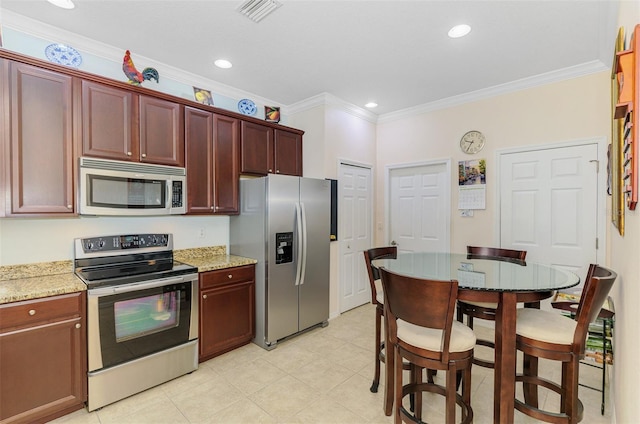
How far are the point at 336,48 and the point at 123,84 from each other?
1876 mm

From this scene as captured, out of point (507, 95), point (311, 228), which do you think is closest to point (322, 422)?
point (311, 228)

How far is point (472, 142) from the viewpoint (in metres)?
3.76

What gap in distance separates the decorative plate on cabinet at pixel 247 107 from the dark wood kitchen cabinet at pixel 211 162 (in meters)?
0.48

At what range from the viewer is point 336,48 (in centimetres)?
273

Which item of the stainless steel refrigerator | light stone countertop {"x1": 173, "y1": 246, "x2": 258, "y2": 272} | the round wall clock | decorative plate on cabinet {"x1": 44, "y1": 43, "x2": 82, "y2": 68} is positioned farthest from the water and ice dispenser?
the round wall clock

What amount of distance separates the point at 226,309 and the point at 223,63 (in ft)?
8.14

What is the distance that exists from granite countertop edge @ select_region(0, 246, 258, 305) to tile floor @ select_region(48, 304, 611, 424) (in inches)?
35.5

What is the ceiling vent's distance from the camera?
2.14 metres

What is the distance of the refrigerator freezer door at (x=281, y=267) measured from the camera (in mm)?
3080

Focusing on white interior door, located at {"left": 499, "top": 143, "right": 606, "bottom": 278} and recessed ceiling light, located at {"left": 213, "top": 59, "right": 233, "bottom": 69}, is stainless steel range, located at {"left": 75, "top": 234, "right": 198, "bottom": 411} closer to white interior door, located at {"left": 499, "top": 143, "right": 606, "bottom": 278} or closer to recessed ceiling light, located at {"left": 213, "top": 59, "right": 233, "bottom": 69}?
recessed ceiling light, located at {"left": 213, "top": 59, "right": 233, "bottom": 69}

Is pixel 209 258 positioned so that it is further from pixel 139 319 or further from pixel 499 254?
pixel 499 254

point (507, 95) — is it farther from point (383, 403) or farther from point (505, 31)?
point (383, 403)

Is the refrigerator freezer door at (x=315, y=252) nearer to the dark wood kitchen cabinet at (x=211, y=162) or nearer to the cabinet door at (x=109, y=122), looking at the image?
the dark wood kitchen cabinet at (x=211, y=162)

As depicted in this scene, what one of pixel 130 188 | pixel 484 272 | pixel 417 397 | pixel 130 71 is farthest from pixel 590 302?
pixel 130 71
